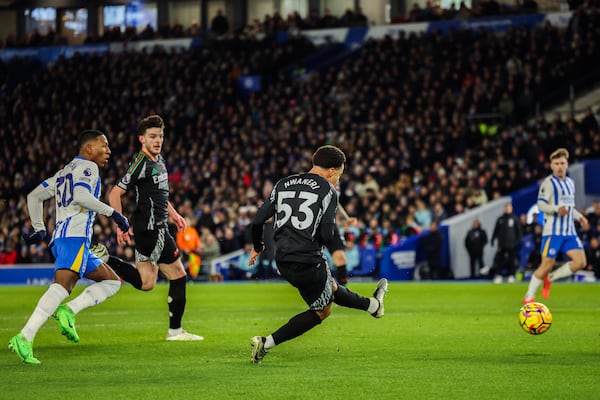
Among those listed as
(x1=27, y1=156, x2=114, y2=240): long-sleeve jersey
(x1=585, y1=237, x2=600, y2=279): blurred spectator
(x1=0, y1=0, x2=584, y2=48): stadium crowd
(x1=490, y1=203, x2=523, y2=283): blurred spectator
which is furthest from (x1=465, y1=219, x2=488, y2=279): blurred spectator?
(x1=27, y1=156, x2=114, y2=240): long-sleeve jersey

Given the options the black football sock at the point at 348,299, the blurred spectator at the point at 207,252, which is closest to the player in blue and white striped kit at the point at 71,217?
the black football sock at the point at 348,299

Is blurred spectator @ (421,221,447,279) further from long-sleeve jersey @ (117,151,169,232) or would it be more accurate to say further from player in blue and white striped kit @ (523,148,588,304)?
long-sleeve jersey @ (117,151,169,232)

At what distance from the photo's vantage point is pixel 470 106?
3403 centimetres

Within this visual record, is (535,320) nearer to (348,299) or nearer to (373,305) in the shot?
(373,305)

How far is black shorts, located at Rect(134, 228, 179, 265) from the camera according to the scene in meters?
12.0

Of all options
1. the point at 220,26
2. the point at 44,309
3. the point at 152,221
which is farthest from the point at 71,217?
the point at 220,26

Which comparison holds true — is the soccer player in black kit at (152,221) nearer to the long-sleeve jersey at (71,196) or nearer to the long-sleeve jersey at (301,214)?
the long-sleeve jersey at (71,196)

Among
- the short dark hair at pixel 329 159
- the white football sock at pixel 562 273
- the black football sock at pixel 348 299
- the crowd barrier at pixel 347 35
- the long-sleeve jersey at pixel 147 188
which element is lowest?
the white football sock at pixel 562 273

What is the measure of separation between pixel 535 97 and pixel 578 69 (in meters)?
1.80

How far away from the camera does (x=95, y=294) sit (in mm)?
11500

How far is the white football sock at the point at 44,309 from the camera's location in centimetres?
990

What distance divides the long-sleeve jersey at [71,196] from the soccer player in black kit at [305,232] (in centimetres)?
192

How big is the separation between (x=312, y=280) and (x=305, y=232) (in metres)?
0.42

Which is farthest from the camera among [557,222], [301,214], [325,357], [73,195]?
[557,222]
